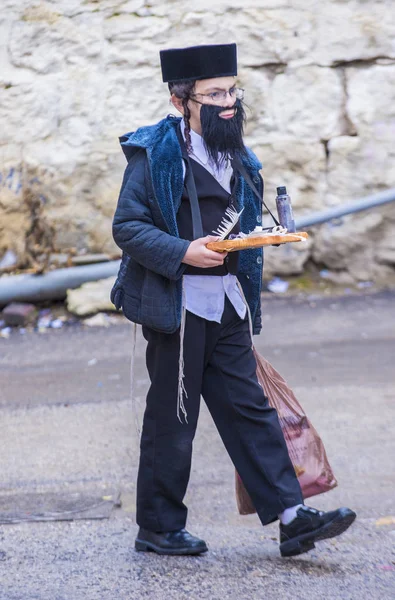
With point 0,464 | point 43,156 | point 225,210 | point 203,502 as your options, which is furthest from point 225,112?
point 43,156

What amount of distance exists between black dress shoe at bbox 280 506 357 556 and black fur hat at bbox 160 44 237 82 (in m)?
1.55

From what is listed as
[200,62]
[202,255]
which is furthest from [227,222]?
[200,62]

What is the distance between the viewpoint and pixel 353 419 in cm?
478

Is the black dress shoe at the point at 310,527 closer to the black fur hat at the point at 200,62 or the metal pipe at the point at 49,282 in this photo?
the black fur hat at the point at 200,62

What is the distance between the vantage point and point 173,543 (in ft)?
10.8

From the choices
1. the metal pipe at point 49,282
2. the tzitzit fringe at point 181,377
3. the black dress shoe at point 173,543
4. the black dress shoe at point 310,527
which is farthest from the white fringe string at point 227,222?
the metal pipe at point 49,282

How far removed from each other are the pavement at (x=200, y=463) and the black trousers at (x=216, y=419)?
259 millimetres

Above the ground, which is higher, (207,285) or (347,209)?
(207,285)

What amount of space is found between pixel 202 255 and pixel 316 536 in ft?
3.51

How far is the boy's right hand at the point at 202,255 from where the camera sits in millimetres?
2947

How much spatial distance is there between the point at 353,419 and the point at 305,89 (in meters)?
3.42

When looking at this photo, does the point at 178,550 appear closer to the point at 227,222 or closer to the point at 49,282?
the point at 227,222

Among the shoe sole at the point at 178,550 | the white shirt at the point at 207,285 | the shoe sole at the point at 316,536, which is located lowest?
the shoe sole at the point at 178,550

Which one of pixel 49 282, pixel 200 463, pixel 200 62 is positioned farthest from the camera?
pixel 49 282
